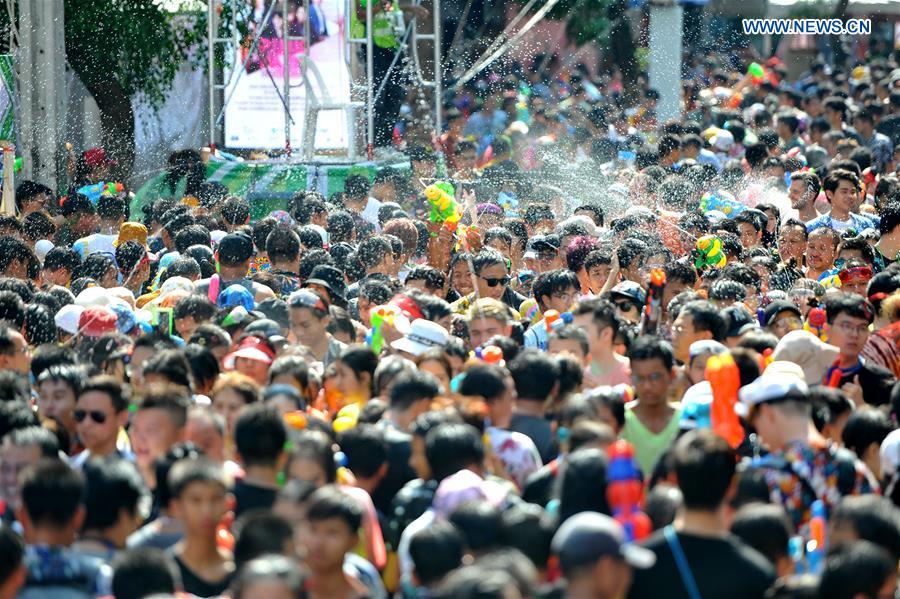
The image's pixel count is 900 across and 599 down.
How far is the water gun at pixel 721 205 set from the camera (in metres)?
12.2

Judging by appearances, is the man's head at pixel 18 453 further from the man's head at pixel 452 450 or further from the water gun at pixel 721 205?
the water gun at pixel 721 205

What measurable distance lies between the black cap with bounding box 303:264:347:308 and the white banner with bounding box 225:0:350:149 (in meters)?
7.48

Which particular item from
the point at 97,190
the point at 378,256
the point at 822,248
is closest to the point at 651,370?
the point at 378,256

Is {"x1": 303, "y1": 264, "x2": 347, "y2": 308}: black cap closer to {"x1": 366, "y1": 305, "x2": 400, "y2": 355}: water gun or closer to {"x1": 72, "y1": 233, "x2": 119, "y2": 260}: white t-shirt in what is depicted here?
{"x1": 366, "y1": 305, "x2": 400, "y2": 355}: water gun

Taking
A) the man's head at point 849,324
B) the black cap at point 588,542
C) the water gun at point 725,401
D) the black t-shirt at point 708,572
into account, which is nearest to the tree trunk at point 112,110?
the man's head at point 849,324

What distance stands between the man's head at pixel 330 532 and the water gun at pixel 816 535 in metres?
1.54

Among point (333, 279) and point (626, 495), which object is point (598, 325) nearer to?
point (333, 279)

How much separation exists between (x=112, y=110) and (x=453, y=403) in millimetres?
12798

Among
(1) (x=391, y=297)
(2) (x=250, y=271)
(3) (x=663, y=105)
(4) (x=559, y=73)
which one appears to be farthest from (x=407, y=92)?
(1) (x=391, y=297)

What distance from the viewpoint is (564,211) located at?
15.0 metres

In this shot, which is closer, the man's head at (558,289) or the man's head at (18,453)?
the man's head at (18,453)

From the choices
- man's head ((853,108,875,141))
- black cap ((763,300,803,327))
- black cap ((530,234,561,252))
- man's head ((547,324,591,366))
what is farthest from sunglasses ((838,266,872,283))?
man's head ((853,108,875,141))

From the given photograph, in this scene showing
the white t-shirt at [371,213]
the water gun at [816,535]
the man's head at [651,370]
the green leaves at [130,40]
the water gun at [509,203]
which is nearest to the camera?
the water gun at [816,535]

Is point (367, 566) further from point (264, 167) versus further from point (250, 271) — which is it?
point (264, 167)
